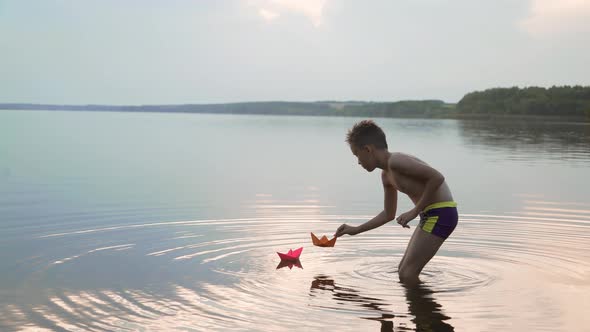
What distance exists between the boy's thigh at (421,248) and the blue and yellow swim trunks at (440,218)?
0.23ft

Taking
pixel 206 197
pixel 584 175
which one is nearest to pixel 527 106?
pixel 584 175

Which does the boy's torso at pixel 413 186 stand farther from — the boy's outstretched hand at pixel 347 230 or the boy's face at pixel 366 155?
the boy's outstretched hand at pixel 347 230

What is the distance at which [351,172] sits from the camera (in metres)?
25.6

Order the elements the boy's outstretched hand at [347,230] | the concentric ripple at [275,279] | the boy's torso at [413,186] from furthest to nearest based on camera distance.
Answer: the boy's outstretched hand at [347,230]
the boy's torso at [413,186]
the concentric ripple at [275,279]

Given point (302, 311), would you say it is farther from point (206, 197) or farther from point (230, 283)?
point (206, 197)

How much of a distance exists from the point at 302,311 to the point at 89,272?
3255mm

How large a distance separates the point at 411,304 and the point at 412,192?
143 centimetres

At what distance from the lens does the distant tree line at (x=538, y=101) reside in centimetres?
14325

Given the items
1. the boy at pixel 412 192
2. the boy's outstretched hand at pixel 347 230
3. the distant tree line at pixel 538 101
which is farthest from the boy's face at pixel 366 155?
the distant tree line at pixel 538 101

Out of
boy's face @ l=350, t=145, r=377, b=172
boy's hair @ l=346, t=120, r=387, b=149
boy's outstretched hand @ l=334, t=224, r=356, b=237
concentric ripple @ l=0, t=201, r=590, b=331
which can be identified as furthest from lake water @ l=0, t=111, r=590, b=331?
boy's hair @ l=346, t=120, r=387, b=149

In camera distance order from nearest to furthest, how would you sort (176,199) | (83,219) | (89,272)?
1. (89,272)
2. (83,219)
3. (176,199)

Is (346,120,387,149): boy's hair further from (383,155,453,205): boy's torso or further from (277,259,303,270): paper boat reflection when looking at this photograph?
(277,259,303,270): paper boat reflection

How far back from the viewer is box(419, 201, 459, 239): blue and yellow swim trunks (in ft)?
29.2

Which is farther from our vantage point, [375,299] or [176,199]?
[176,199]
